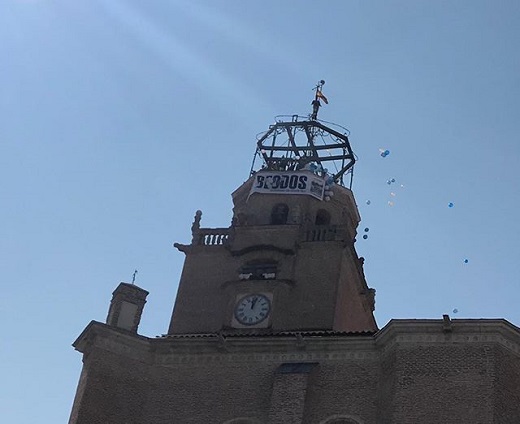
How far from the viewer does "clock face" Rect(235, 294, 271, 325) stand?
42.1 meters

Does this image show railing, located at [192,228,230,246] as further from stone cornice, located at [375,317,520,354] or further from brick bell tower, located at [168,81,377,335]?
stone cornice, located at [375,317,520,354]

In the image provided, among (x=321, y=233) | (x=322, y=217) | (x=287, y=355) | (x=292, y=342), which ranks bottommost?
(x=287, y=355)

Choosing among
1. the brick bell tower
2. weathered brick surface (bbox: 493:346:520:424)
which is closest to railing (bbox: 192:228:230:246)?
the brick bell tower

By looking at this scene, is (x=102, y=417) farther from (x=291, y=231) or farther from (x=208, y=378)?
(x=291, y=231)

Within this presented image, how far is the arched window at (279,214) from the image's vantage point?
46031 mm

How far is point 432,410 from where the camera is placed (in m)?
33.8

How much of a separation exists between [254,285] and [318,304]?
8.76 feet

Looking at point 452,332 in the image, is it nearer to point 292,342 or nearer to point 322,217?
point 292,342

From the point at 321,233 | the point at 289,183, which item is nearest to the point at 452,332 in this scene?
the point at 321,233

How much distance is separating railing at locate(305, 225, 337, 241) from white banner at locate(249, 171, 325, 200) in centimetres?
214

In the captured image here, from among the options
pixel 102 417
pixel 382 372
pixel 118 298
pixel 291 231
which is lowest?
pixel 102 417

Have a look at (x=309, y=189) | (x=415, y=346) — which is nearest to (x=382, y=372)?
(x=415, y=346)

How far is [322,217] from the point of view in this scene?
153 feet

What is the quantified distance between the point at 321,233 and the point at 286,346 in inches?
326
